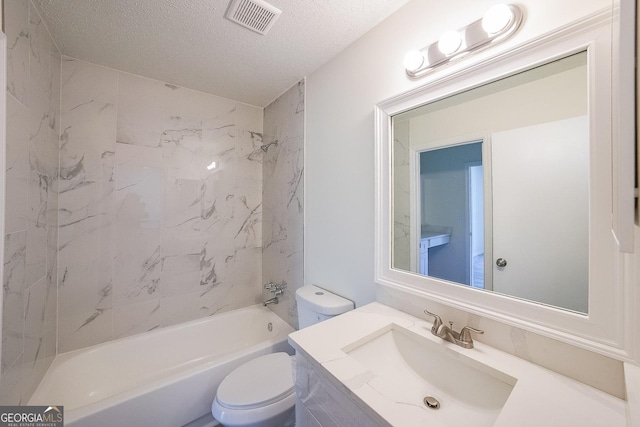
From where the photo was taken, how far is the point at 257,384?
4.20ft

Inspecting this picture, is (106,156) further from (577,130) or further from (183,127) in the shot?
(577,130)

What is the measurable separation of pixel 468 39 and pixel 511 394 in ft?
3.89

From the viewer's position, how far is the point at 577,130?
0.70 m

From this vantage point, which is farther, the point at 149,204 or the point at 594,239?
the point at 149,204

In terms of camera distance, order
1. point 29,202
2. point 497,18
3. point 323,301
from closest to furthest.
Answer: point 497,18 < point 29,202 < point 323,301

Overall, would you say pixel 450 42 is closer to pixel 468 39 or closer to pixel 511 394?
pixel 468 39

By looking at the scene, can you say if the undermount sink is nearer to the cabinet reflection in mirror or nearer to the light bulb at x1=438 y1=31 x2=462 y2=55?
the cabinet reflection in mirror

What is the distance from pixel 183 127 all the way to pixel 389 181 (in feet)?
5.81

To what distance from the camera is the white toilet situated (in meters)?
1.14

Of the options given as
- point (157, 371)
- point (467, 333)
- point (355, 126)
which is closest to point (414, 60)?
point (355, 126)

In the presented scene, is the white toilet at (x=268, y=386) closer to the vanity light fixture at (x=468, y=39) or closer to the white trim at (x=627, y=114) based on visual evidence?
the white trim at (x=627, y=114)

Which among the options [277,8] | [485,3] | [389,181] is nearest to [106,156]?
[277,8]

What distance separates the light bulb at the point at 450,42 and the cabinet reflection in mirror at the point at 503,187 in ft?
0.57

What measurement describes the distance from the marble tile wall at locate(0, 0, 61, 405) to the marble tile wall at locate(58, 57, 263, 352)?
10cm
